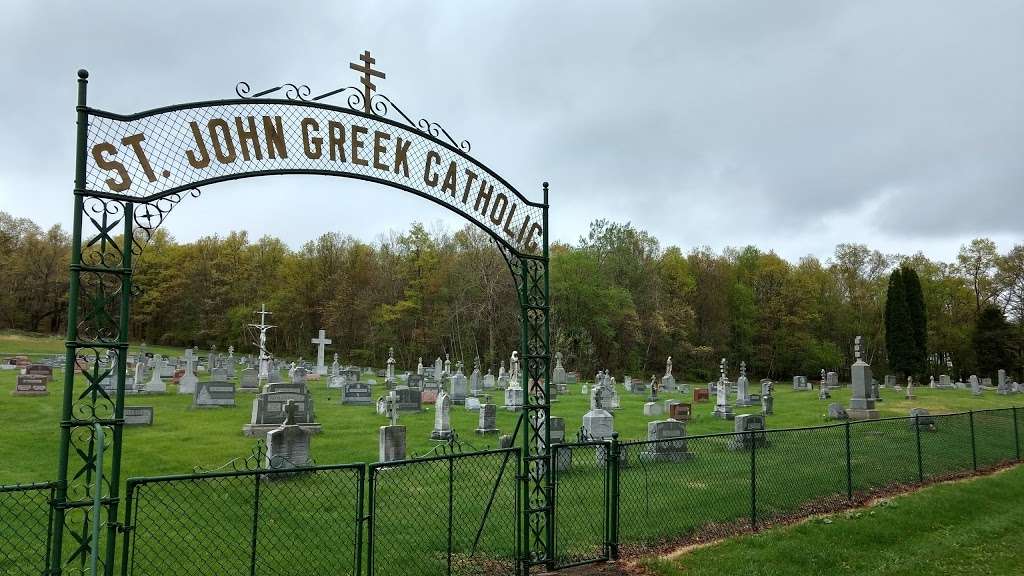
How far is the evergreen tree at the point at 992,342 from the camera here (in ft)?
166

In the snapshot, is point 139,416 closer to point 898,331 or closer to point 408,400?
point 408,400

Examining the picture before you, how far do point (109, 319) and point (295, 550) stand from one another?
341 centimetres

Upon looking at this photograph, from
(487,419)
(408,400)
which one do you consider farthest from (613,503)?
(408,400)

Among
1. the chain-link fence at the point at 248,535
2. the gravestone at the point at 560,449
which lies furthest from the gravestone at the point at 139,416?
the gravestone at the point at 560,449

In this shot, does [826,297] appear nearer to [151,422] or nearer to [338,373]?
[338,373]

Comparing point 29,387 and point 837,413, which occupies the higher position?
point 29,387

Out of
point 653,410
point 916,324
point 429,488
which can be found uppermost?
point 916,324

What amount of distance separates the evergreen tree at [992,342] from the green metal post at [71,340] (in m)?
61.9

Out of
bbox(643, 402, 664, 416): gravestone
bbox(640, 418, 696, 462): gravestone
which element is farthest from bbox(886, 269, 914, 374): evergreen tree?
bbox(640, 418, 696, 462): gravestone

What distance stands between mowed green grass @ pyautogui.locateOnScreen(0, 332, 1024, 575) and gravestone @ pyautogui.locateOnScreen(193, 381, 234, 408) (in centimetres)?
120

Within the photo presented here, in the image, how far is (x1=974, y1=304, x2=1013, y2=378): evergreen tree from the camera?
5047 cm

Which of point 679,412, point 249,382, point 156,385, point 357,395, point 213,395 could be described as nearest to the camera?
point 679,412

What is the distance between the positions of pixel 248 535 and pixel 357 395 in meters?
15.4

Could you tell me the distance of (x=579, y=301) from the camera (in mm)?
51281
